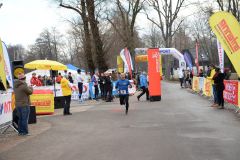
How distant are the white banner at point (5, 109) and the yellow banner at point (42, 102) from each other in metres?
4.21

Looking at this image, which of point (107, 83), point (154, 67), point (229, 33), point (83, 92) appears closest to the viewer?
point (229, 33)

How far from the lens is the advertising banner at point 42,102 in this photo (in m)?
12.8

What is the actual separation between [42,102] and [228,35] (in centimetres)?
895

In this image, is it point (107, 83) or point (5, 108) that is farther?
point (107, 83)

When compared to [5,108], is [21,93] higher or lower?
higher

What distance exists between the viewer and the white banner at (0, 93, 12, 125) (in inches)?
309

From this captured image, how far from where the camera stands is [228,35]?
727 cm

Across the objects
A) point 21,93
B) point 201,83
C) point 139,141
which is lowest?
point 139,141

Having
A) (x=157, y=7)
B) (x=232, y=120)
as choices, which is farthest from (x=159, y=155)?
(x=157, y=7)

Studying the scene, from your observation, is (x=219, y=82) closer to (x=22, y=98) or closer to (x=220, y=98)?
(x=220, y=98)

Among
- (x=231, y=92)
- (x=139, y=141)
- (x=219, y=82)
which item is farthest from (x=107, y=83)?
(x=139, y=141)

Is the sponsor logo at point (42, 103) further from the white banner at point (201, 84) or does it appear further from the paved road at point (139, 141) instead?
the white banner at point (201, 84)

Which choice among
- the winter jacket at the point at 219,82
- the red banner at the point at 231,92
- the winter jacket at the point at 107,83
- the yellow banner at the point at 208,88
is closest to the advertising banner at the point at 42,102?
the winter jacket at the point at 107,83

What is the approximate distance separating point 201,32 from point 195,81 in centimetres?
3498
